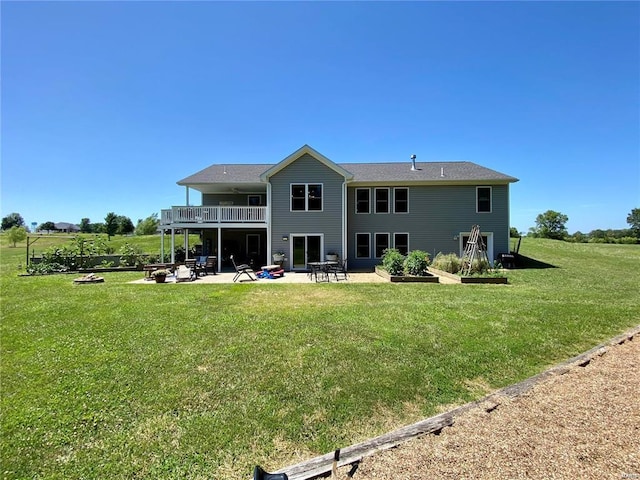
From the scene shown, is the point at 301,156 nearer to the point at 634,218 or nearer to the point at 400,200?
the point at 400,200

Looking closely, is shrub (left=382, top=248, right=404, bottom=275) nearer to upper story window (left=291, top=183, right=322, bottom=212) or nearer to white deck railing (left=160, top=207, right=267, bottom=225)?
upper story window (left=291, top=183, right=322, bottom=212)

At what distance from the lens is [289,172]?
16453mm

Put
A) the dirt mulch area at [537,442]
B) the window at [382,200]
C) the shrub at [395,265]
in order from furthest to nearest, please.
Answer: the window at [382,200]
the shrub at [395,265]
the dirt mulch area at [537,442]

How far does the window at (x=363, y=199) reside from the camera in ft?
59.6

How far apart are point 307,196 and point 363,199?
378 centimetres

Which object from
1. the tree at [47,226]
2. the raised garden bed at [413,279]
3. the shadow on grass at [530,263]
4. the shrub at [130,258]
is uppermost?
the tree at [47,226]

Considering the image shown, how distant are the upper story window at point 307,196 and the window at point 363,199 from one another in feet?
9.47

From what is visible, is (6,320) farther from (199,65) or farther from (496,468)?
(199,65)

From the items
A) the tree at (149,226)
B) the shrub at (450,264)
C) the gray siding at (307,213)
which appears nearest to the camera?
the shrub at (450,264)

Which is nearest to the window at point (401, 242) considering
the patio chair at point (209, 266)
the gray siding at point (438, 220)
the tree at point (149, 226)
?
the gray siding at point (438, 220)

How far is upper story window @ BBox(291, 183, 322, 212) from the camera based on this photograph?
16516mm

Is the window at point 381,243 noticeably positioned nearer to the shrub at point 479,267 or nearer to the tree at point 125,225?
the shrub at point 479,267

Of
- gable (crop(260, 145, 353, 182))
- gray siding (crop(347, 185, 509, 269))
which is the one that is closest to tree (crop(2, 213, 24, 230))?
gable (crop(260, 145, 353, 182))

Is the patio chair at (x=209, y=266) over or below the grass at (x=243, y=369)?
over
